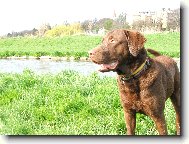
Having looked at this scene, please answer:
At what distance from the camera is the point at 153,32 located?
3906 mm

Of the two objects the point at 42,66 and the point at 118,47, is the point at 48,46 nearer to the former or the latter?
the point at 42,66

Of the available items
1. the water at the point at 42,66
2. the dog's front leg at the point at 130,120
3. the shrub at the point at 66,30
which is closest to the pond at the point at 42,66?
the water at the point at 42,66

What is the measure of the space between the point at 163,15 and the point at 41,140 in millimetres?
1178

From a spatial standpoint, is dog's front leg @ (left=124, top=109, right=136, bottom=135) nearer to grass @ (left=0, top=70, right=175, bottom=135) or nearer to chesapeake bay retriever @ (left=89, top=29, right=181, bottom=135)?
chesapeake bay retriever @ (left=89, top=29, right=181, bottom=135)

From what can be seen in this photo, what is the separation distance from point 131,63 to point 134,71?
0.05 meters

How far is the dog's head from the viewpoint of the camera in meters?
3.37

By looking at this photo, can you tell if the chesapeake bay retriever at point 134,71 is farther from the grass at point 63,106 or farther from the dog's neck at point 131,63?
the grass at point 63,106

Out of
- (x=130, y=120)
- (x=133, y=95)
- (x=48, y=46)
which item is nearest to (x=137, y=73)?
(x=133, y=95)

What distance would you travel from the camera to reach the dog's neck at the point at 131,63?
3.42 meters

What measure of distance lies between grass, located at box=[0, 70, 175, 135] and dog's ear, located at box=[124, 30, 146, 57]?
653 mm

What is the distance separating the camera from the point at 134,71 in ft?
11.2

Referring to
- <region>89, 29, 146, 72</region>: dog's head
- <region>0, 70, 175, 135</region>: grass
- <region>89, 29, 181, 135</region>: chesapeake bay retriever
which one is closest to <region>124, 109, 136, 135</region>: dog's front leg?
<region>89, 29, 181, 135</region>: chesapeake bay retriever
